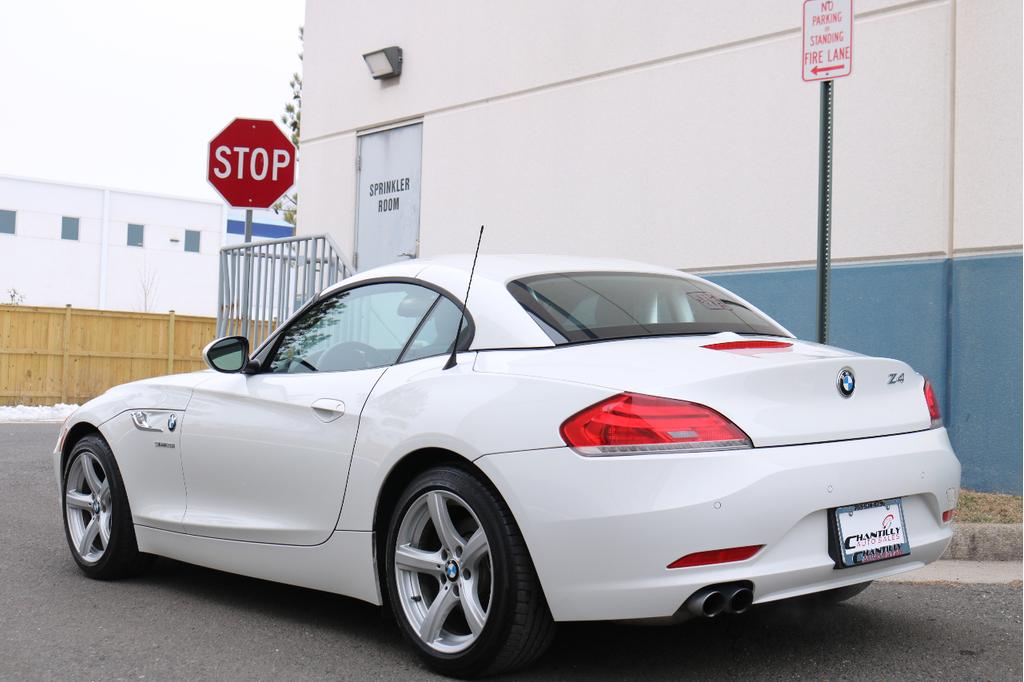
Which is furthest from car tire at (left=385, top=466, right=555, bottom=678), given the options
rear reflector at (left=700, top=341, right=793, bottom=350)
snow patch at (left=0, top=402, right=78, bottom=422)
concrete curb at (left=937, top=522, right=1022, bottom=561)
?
snow patch at (left=0, top=402, right=78, bottom=422)

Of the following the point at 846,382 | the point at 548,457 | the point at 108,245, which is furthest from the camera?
the point at 108,245

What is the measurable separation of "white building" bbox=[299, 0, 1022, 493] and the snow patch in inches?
320

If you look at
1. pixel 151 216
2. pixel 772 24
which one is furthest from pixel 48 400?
pixel 151 216

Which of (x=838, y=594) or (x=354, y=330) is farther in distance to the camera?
(x=354, y=330)

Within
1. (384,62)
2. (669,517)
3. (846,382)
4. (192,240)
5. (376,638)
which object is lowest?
(376,638)

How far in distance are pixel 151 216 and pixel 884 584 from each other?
52834 mm

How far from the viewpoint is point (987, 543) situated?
5891 mm

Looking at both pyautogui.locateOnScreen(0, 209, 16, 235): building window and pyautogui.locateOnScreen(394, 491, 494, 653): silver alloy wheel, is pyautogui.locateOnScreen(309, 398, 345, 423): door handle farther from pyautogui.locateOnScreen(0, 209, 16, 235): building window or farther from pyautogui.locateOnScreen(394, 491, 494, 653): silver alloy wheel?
pyautogui.locateOnScreen(0, 209, 16, 235): building window

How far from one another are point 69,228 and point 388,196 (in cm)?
4346

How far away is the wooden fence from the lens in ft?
73.0

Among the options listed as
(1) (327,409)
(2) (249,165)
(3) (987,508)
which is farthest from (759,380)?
(2) (249,165)

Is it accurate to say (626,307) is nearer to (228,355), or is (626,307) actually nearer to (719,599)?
(719,599)

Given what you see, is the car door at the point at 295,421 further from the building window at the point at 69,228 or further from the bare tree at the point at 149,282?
the bare tree at the point at 149,282

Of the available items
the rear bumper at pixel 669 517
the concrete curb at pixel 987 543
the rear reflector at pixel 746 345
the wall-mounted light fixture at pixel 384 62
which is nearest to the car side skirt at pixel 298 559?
the rear bumper at pixel 669 517
